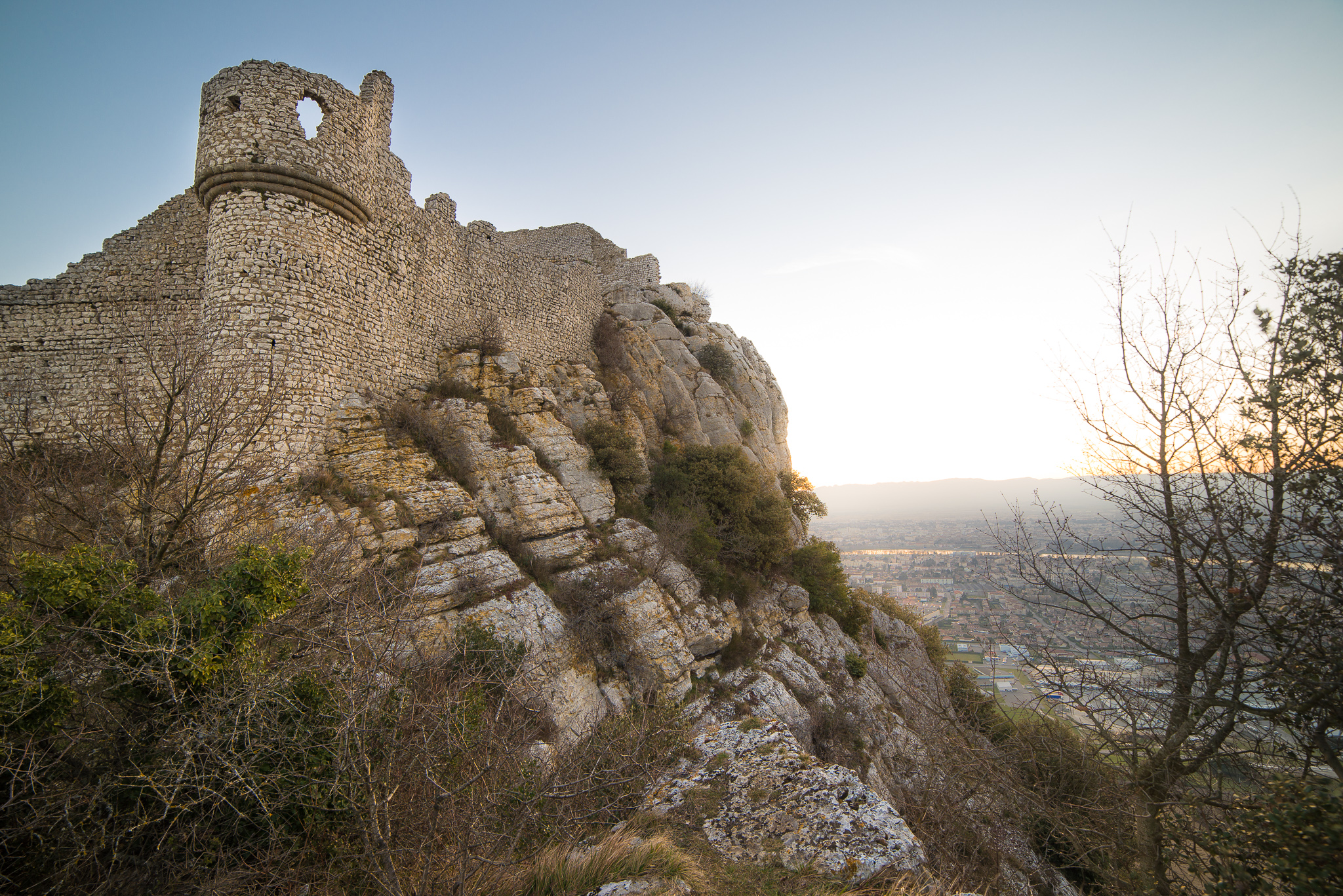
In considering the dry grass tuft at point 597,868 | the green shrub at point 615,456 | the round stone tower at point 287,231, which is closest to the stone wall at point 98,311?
the round stone tower at point 287,231

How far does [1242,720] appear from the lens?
5203 millimetres

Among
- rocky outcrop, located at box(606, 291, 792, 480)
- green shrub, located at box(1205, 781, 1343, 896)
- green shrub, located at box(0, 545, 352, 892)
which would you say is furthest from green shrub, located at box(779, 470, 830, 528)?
green shrub, located at box(0, 545, 352, 892)

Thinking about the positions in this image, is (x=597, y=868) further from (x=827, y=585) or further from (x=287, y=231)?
(x=827, y=585)

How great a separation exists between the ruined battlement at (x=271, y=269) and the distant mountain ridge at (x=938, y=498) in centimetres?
1268

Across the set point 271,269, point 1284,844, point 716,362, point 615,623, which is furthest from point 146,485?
point 716,362

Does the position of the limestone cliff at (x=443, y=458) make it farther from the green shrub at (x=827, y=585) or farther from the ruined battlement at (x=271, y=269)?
the green shrub at (x=827, y=585)

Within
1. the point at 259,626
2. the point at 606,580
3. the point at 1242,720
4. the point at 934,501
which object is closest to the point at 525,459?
the point at 606,580

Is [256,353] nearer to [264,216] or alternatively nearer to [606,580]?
[264,216]

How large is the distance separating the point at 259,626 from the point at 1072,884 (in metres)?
15.3

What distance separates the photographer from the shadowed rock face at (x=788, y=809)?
180 inches

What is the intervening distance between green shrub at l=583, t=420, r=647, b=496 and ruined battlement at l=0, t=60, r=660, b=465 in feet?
16.5

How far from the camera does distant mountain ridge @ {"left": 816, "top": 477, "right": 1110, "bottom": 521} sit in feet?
26.1

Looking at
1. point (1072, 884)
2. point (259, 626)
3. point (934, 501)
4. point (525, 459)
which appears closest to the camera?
point (259, 626)

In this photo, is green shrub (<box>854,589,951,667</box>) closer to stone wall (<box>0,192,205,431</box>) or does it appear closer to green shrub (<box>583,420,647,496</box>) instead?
green shrub (<box>583,420,647,496</box>)
